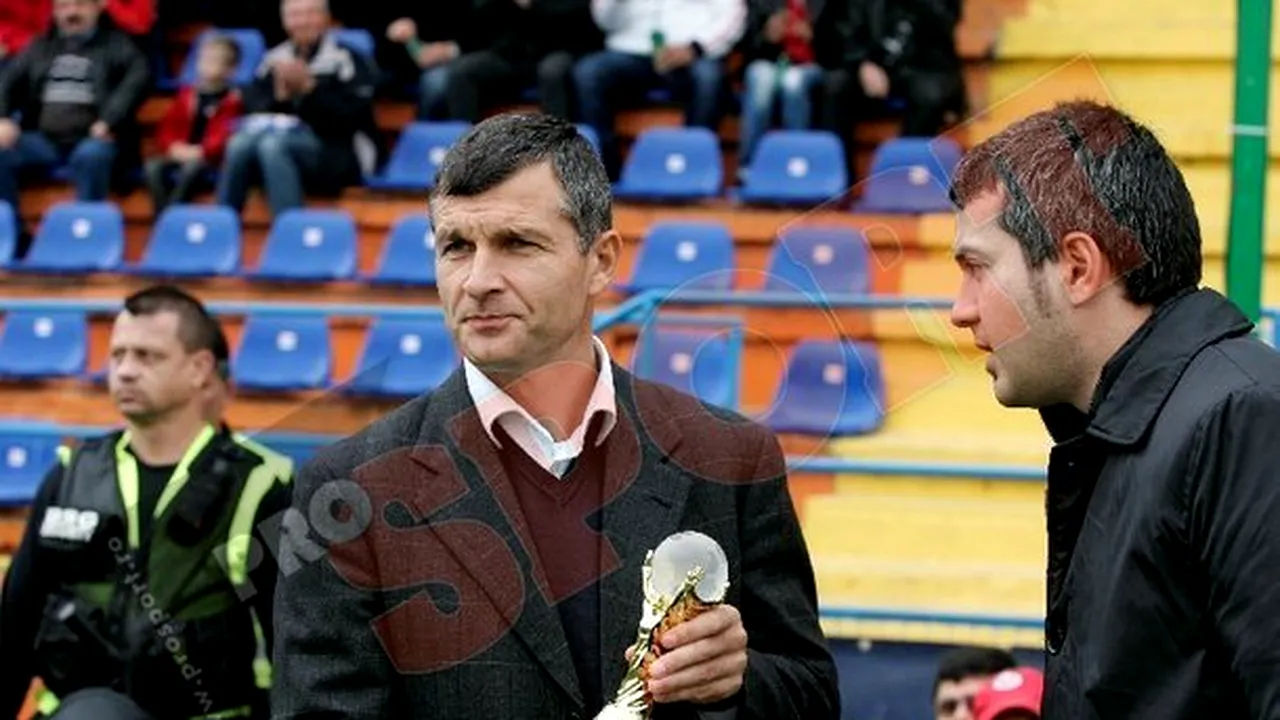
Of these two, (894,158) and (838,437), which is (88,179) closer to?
(894,158)

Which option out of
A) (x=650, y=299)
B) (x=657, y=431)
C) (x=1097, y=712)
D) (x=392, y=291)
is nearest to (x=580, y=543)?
(x=657, y=431)

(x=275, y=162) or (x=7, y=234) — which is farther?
(x=7, y=234)

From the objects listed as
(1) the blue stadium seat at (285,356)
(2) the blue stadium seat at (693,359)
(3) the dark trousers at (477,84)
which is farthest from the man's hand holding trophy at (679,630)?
(3) the dark trousers at (477,84)

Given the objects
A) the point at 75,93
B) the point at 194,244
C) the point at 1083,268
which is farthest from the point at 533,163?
the point at 75,93

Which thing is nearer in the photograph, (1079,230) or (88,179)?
(1079,230)

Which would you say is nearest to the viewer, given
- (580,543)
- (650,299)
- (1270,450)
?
(1270,450)

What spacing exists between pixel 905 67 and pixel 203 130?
11.4 feet

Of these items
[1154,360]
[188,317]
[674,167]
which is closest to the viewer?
[1154,360]

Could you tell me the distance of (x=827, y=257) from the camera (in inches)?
149

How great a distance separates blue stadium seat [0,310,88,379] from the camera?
32.3 ft

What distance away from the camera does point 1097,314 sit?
8.69 feet

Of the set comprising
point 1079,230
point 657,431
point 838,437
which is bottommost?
point 838,437

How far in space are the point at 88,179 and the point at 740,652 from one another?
872cm

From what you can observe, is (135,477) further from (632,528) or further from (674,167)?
(674,167)
